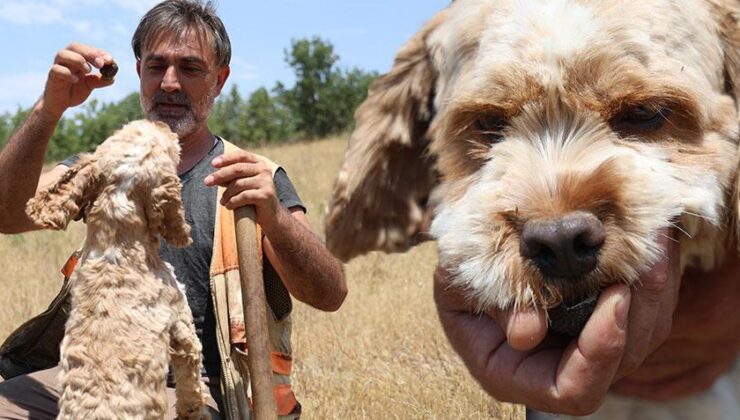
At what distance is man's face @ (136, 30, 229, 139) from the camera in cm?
416

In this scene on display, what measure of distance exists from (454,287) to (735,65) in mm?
821

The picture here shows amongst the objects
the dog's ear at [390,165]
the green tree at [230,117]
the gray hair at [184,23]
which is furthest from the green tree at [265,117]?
the dog's ear at [390,165]

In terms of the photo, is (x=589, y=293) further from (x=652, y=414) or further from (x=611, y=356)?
(x=652, y=414)

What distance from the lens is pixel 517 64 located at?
1.87 meters

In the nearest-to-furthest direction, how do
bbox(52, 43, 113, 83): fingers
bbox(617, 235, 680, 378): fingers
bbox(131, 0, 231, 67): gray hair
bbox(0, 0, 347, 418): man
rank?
bbox(617, 235, 680, 378): fingers, bbox(52, 43, 113, 83): fingers, bbox(0, 0, 347, 418): man, bbox(131, 0, 231, 67): gray hair

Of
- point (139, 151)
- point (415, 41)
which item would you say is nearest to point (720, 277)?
point (415, 41)

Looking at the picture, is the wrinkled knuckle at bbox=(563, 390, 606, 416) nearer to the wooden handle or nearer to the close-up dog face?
the close-up dog face

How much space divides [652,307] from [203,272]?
2652 mm

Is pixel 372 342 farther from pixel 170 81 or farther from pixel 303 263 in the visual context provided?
pixel 170 81

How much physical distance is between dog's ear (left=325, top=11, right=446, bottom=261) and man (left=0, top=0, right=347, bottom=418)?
1.01 m

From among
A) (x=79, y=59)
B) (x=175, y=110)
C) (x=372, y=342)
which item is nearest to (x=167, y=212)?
(x=79, y=59)

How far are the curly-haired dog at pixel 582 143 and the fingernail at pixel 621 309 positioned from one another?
0.04 metres

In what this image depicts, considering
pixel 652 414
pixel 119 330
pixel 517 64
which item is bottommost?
pixel 652 414

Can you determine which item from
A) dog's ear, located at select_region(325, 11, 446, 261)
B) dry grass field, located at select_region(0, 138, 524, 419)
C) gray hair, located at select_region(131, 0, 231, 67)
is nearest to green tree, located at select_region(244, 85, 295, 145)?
dry grass field, located at select_region(0, 138, 524, 419)
